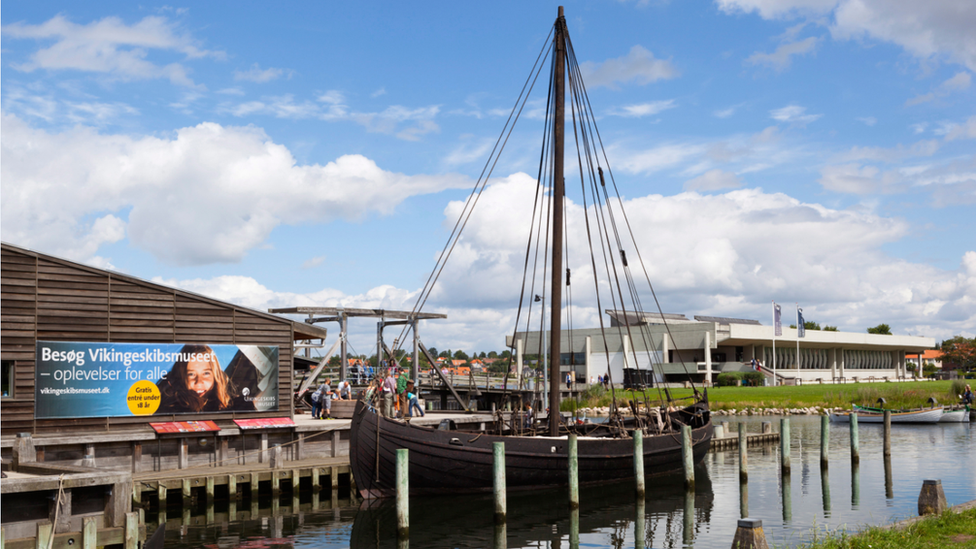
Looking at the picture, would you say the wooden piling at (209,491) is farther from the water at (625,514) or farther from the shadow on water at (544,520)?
the shadow on water at (544,520)

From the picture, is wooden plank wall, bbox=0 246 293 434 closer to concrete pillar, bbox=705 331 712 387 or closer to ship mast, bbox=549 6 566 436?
ship mast, bbox=549 6 566 436

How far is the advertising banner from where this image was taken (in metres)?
23.6

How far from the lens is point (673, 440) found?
2802 centimetres

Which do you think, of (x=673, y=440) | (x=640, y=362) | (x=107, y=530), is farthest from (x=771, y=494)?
(x=640, y=362)

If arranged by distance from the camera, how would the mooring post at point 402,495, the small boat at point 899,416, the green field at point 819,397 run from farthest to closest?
the green field at point 819,397 → the small boat at point 899,416 → the mooring post at point 402,495

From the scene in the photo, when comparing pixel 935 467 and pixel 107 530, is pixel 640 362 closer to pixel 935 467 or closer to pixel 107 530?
pixel 935 467

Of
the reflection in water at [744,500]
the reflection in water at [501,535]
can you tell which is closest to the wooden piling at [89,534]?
the reflection in water at [501,535]

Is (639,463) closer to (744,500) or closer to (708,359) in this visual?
(744,500)

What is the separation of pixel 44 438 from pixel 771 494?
20241 mm

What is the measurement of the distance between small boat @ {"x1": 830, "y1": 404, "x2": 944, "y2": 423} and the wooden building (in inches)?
1460

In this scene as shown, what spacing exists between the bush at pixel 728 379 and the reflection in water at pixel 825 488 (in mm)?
48990

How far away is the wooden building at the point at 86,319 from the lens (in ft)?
75.7

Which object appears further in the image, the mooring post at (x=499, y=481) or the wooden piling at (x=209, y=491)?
the wooden piling at (x=209, y=491)

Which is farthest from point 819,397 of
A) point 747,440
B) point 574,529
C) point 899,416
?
point 574,529
